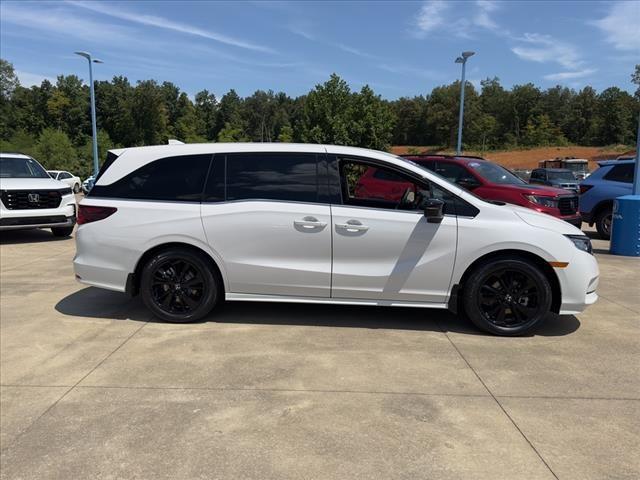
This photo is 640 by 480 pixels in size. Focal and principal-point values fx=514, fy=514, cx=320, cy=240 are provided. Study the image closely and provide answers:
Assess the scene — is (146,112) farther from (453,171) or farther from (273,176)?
(273,176)

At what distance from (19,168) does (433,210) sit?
10.4 metres

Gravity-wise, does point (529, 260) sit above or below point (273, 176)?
below

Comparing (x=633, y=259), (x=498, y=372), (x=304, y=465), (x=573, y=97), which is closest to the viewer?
(x=304, y=465)

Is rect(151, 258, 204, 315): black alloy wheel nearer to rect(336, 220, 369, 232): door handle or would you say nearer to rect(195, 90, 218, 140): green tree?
rect(336, 220, 369, 232): door handle

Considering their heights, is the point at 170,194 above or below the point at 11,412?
above

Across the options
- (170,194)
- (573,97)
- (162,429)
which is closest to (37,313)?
(170,194)

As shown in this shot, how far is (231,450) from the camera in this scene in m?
2.92

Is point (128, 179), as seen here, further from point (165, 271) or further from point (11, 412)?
point (11, 412)

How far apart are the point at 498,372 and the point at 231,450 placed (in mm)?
2206

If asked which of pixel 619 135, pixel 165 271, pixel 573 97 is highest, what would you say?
pixel 573 97

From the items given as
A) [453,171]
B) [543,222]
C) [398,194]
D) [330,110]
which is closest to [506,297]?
[543,222]

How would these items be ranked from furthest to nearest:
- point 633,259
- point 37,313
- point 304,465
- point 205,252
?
1. point 633,259
2. point 37,313
3. point 205,252
4. point 304,465

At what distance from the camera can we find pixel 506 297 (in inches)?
189

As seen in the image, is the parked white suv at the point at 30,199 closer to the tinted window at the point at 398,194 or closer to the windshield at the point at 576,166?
the tinted window at the point at 398,194
